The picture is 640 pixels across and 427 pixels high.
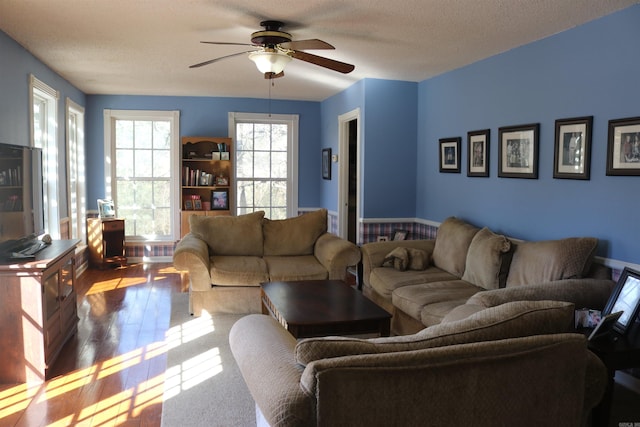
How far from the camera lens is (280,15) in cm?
349

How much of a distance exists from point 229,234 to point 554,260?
3.19 metres

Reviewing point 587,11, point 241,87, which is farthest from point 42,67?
point 587,11

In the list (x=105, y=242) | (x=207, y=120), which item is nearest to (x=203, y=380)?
(x=105, y=242)

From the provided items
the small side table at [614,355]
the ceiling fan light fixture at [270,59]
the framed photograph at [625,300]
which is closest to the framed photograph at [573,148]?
the framed photograph at [625,300]

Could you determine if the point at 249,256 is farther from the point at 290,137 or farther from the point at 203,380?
the point at 290,137

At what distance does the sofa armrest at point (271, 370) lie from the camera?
1.52m

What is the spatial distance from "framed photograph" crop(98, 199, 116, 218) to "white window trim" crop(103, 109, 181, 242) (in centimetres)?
30

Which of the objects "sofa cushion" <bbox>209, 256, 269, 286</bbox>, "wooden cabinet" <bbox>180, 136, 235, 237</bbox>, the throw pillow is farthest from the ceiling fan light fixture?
"wooden cabinet" <bbox>180, 136, 235, 237</bbox>

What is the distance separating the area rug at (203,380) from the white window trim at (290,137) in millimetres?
3567

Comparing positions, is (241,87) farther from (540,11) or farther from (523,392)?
(523,392)

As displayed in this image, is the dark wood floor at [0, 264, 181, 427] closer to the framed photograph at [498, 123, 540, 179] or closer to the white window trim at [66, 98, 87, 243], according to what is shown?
the white window trim at [66, 98, 87, 243]

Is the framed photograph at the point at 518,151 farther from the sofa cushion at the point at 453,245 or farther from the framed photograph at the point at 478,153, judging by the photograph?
the sofa cushion at the point at 453,245

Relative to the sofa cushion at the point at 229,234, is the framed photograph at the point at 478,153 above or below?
above

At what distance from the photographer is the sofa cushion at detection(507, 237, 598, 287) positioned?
A: 10.8 feet
